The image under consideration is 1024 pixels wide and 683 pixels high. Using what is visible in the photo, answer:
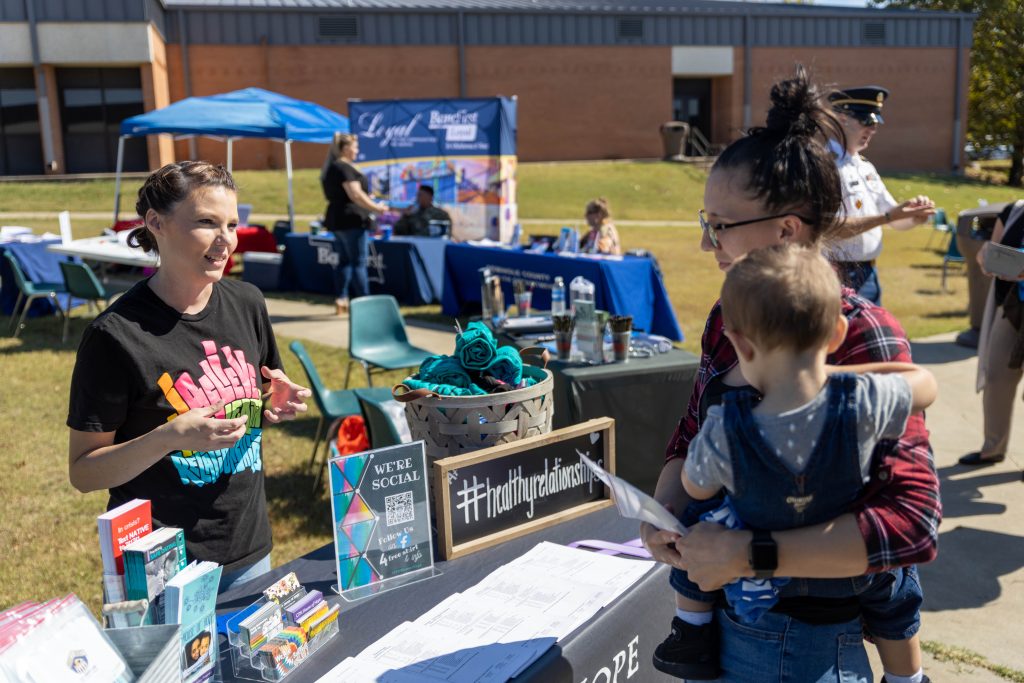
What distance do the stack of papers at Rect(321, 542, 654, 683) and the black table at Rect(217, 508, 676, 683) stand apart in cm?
3

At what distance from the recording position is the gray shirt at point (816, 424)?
51.7 inches

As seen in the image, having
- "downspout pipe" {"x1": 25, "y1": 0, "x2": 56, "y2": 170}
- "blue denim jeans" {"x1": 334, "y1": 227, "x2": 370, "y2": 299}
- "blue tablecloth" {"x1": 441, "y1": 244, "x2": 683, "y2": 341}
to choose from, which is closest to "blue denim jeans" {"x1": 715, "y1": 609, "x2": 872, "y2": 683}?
"blue tablecloth" {"x1": 441, "y1": 244, "x2": 683, "y2": 341}

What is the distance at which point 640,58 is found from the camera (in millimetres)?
32875

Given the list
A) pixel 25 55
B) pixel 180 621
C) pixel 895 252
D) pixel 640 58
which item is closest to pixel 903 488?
pixel 180 621

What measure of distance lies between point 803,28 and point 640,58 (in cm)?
707

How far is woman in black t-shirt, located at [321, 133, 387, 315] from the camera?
9570mm

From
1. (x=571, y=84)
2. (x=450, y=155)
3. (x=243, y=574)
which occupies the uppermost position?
(x=571, y=84)

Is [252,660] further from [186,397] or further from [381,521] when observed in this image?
[186,397]

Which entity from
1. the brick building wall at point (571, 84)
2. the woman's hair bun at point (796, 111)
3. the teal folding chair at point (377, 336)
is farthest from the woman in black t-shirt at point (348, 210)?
the brick building wall at point (571, 84)

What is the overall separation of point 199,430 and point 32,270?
9.66 metres

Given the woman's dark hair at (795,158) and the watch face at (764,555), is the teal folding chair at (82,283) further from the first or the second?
the watch face at (764,555)

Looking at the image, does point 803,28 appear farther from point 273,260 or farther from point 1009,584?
point 1009,584

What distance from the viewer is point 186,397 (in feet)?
7.07

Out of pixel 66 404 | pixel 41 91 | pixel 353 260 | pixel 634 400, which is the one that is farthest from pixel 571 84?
pixel 634 400
